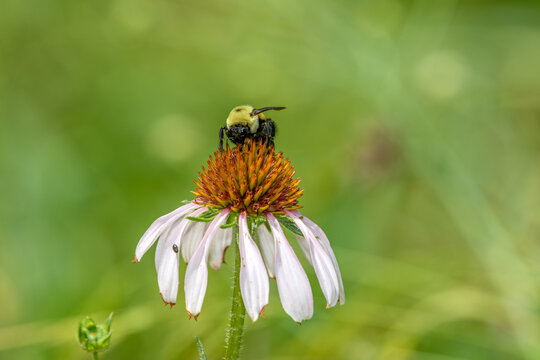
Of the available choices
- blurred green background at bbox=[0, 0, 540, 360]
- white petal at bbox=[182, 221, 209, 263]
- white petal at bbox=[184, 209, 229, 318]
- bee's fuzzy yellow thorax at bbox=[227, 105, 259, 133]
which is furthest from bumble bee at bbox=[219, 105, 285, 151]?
blurred green background at bbox=[0, 0, 540, 360]

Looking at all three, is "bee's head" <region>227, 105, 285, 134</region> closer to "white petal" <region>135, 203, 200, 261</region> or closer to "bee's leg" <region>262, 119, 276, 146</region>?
"bee's leg" <region>262, 119, 276, 146</region>

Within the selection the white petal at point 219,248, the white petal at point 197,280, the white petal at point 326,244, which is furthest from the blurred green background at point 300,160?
the white petal at point 197,280

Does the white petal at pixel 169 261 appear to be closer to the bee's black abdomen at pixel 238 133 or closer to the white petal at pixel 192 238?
the white petal at pixel 192 238

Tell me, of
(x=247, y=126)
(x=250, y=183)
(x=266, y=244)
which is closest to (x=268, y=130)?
(x=247, y=126)

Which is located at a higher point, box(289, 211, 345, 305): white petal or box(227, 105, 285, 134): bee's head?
box(227, 105, 285, 134): bee's head

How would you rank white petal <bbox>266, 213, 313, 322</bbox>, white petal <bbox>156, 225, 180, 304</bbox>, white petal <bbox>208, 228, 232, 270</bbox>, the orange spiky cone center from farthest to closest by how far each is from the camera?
white petal <bbox>208, 228, 232, 270</bbox>
the orange spiky cone center
white petal <bbox>156, 225, 180, 304</bbox>
white petal <bbox>266, 213, 313, 322</bbox>

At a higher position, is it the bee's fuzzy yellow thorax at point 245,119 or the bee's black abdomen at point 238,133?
the bee's fuzzy yellow thorax at point 245,119

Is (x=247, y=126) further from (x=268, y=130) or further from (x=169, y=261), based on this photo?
(x=169, y=261)
